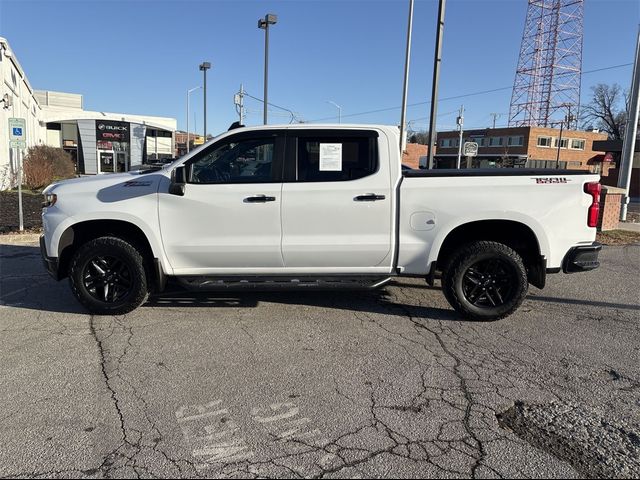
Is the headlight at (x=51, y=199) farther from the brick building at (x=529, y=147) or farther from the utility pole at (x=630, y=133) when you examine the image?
the brick building at (x=529, y=147)

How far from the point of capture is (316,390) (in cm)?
374

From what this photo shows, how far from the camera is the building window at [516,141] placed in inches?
2849

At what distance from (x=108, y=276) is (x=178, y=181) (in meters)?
1.34

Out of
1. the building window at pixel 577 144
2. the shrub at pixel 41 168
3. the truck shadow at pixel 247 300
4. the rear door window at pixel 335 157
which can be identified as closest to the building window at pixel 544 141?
the building window at pixel 577 144

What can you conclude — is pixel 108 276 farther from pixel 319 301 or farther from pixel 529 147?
pixel 529 147

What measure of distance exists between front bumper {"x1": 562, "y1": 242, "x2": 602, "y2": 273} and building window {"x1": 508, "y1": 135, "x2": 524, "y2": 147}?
73.4 m

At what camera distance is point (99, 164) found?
42.3 m

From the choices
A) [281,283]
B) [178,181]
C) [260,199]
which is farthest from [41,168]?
[281,283]

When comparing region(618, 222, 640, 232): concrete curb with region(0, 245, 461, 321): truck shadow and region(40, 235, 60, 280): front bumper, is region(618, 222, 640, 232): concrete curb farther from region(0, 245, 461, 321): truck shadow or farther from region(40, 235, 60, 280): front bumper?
region(40, 235, 60, 280): front bumper

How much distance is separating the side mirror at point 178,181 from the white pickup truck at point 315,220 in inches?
0.5

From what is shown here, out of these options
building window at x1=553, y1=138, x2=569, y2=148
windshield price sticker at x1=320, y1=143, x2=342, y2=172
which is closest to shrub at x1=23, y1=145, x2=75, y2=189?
windshield price sticker at x1=320, y1=143, x2=342, y2=172

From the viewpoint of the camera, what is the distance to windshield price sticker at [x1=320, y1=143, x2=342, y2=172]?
5.18 metres

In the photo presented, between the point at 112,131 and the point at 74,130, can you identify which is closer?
the point at 112,131

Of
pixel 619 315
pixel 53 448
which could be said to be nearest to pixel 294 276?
pixel 53 448
